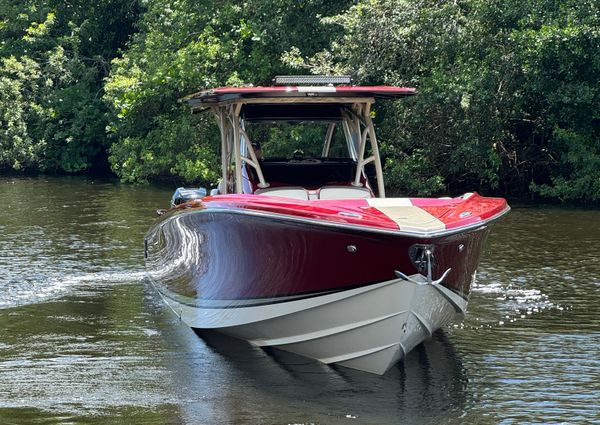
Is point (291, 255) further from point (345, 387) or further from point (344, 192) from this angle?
point (344, 192)

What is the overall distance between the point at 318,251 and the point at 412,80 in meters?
14.9

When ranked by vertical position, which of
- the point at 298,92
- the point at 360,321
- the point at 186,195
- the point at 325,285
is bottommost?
the point at 360,321

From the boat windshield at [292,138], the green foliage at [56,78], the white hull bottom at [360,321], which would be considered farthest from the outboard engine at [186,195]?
the green foliage at [56,78]

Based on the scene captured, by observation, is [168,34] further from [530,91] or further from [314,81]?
[314,81]

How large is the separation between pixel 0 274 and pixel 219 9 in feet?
56.8

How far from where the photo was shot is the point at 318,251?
8188 mm

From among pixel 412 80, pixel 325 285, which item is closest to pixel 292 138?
pixel 412 80

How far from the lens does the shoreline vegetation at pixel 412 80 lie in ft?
67.7

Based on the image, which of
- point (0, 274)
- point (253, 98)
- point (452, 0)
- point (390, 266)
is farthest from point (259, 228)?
point (452, 0)

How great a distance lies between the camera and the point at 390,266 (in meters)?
7.88

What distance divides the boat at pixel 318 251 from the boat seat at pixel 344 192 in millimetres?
13

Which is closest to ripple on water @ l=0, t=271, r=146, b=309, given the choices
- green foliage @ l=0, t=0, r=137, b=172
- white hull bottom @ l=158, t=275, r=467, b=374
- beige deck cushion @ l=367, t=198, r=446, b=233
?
white hull bottom @ l=158, t=275, r=467, b=374

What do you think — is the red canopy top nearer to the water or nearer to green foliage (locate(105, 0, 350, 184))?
the water

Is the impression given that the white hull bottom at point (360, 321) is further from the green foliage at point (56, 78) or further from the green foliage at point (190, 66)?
the green foliage at point (56, 78)
